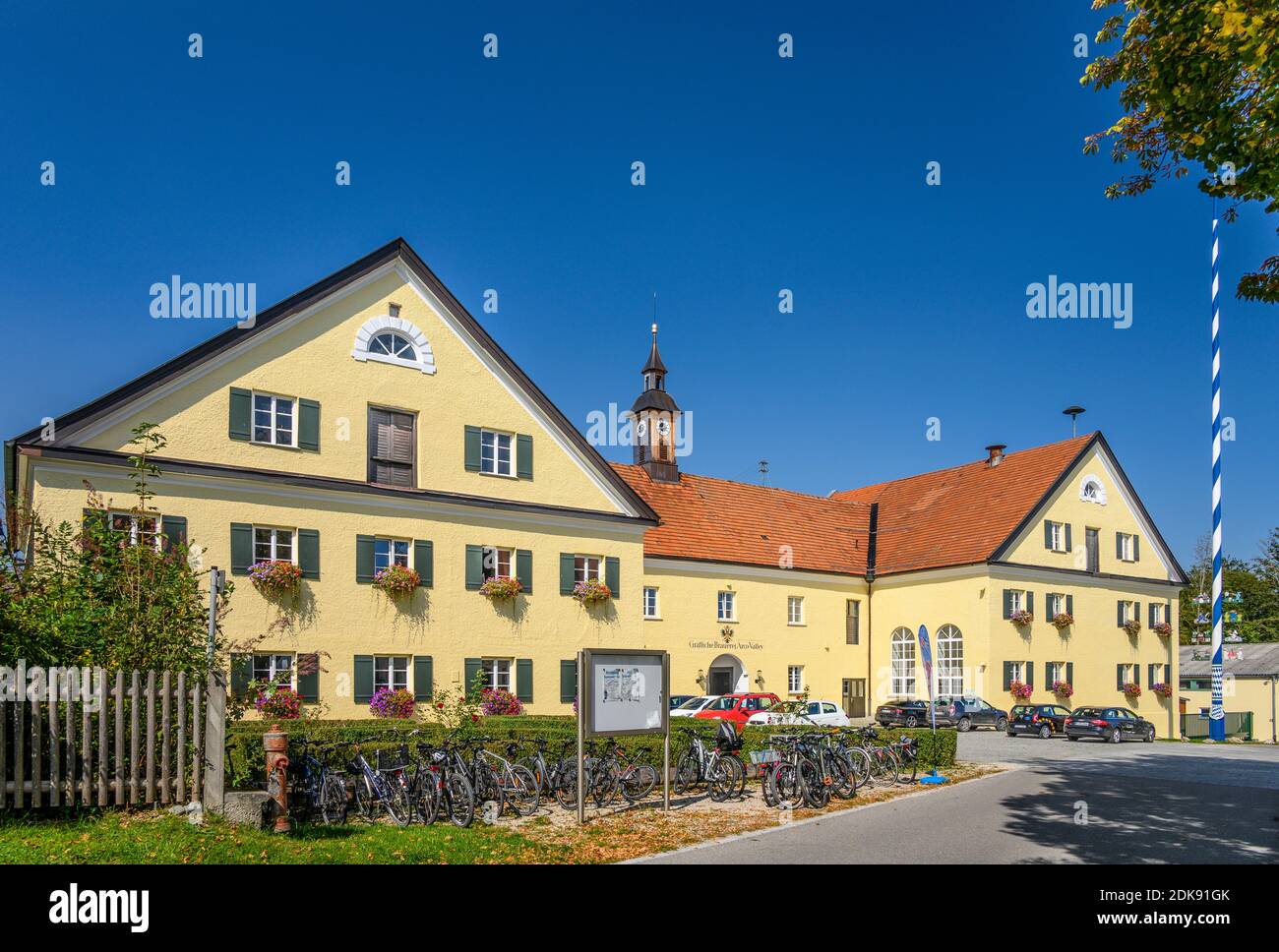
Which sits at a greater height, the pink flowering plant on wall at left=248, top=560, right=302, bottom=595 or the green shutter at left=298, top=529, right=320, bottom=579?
the green shutter at left=298, top=529, right=320, bottom=579

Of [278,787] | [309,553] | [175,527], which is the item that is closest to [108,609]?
[278,787]

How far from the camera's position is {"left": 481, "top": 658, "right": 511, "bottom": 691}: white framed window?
26.4 metres

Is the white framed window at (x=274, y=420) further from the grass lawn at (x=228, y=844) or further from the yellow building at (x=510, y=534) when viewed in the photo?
the grass lawn at (x=228, y=844)

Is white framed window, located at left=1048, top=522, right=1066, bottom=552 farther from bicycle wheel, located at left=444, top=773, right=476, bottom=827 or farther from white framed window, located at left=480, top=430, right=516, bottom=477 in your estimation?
bicycle wheel, located at left=444, top=773, right=476, bottom=827

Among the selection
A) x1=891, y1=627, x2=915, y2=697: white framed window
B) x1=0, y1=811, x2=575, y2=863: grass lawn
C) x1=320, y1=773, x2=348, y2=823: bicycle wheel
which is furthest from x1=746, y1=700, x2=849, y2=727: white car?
x1=0, y1=811, x2=575, y2=863: grass lawn

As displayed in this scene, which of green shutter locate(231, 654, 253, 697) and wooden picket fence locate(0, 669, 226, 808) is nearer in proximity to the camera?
wooden picket fence locate(0, 669, 226, 808)

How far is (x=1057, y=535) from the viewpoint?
41.0 m

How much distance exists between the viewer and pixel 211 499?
73.8 ft

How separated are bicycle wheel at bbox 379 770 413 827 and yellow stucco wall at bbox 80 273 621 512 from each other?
1158cm

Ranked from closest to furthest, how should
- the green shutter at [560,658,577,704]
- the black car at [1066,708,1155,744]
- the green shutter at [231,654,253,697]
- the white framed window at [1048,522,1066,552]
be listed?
the green shutter at [231,654,253,697]
the green shutter at [560,658,577,704]
the black car at [1066,708,1155,744]
the white framed window at [1048,522,1066,552]
